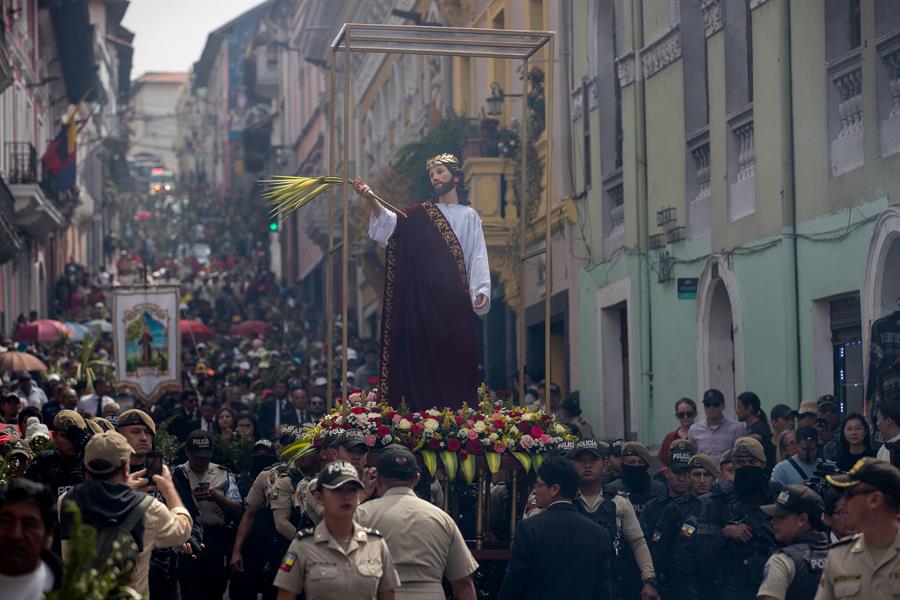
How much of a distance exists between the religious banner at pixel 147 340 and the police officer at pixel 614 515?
48.4ft

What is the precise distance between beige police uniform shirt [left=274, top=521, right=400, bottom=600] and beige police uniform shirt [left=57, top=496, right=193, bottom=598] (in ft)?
2.16

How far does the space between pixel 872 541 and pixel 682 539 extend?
3.53 m

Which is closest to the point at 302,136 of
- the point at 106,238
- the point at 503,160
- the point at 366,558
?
the point at 106,238

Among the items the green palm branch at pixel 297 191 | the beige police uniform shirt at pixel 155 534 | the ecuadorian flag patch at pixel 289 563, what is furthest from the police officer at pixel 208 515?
the ecuadorian flag patch at pixel 289 563

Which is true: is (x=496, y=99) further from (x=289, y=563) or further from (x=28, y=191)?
(x=289, y=563)

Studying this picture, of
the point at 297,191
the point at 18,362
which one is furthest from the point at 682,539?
the point at 18,362

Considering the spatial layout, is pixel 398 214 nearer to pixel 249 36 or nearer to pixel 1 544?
pixel 1 544

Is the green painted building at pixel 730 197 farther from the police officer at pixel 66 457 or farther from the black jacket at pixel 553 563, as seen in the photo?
the police officer at pixel 66 457

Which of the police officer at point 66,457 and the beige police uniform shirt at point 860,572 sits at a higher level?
the police officer at point 66,457

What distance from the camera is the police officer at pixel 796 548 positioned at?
7574 millimetres

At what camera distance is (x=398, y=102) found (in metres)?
35.2

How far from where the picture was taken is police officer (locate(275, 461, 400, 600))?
289 inches

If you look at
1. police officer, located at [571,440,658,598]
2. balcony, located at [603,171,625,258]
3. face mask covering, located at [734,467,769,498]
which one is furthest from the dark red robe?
balcony, located at [603,171,625,258]

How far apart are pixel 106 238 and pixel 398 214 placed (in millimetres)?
57156
